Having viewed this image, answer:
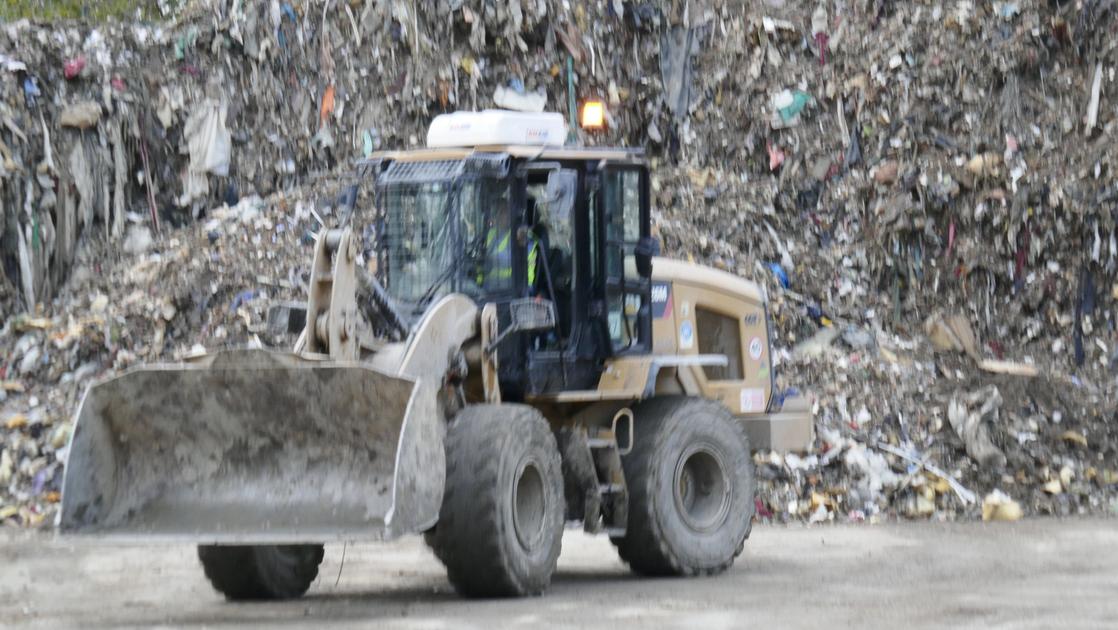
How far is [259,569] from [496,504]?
179cm

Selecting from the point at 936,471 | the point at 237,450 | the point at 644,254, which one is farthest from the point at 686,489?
the point at 936,471

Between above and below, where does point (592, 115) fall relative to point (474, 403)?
above

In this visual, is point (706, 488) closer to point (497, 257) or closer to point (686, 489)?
point (686, 489)

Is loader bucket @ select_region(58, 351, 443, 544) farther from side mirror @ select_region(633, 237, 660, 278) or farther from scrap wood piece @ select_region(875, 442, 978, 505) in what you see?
scrap wood piece @ select_region(875, 442, 978, 505)

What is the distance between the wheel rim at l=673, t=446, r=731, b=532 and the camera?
1129 cm

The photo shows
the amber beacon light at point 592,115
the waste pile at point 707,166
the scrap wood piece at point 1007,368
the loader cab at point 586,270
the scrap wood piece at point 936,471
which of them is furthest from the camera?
the waste pile at point 707,166

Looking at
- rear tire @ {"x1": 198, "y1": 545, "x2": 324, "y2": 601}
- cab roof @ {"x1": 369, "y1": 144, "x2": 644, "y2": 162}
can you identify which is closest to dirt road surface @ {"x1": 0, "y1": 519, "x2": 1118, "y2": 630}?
rear tire @ {"x1": 198, "y1": 545, "x2": 324, "y2": 601}

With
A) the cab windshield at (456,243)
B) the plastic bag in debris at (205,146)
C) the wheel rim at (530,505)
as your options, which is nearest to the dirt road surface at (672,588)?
the wheel rim at (530,505)

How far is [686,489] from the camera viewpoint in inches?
445

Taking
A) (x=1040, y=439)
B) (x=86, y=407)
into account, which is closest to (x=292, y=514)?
(x=86, y=407)

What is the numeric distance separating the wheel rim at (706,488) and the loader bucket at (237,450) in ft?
10.6

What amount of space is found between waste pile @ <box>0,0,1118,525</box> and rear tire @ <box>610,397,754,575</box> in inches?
190

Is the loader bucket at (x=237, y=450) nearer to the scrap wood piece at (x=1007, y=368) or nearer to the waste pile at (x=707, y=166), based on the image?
the waste pile at (x=707, y=166)

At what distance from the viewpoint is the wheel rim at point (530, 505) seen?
30.2 feet
